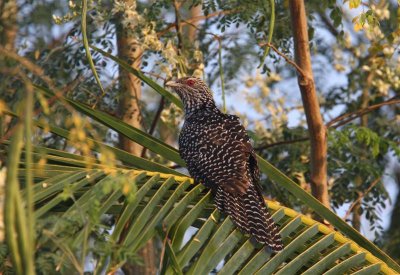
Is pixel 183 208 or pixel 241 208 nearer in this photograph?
pixel 183 208

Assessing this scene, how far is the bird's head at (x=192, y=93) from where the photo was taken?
6.44 meters

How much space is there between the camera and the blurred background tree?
7.23 metres

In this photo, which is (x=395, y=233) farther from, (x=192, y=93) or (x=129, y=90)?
(x=192, y=93)

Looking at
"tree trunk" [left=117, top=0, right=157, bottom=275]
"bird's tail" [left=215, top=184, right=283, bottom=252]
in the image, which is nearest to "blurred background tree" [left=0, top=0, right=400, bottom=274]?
"tree trunk" [left=117, top=0, right=157, bottom=275]

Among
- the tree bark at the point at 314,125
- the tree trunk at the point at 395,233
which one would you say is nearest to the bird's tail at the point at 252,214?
the tree bark at the point at 314,125

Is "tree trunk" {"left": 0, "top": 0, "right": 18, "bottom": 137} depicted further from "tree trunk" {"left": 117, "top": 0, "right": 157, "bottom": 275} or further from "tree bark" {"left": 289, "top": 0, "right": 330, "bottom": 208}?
"tree bark" {"left": 289, "top": 0, "right": 330, "bottom": 208}

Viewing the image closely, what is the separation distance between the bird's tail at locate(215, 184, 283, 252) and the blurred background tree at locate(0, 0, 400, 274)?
1.34 m

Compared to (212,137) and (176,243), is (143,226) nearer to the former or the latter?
A: (176,243)

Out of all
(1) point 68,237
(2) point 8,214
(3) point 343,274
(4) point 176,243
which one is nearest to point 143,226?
(4) point 176,243

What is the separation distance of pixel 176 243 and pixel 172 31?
14.6 feet

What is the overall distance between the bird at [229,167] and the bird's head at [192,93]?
0.13 m

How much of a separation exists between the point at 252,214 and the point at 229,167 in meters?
0.63

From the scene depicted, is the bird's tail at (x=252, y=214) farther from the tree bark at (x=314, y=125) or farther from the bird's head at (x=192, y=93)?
the bird's head at (x=192, y=93)

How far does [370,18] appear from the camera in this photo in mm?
5219
